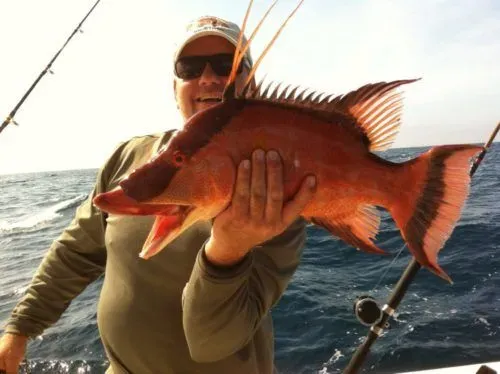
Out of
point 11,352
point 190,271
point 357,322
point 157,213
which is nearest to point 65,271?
point 11,352

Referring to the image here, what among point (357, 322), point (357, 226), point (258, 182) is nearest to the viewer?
point (258, 182)

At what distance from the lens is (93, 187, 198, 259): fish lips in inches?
60.5

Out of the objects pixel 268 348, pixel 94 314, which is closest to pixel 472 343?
pixel 268 348

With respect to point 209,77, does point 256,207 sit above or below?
below

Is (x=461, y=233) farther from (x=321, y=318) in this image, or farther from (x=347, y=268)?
(x=321, y=318)

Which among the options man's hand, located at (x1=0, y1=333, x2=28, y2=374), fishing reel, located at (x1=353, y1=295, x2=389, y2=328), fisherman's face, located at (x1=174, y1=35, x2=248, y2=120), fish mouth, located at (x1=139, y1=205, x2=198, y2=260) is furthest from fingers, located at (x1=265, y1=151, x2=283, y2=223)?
man's hand, located at (x1=0, y1=333, x2=28, y2=374)

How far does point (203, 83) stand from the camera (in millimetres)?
2658

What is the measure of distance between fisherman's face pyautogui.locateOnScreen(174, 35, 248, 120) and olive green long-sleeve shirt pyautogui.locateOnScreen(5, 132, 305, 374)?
0.30 m

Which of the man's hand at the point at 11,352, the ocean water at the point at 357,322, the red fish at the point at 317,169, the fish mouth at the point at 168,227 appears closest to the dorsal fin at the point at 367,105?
the red fish at the point at 317,169

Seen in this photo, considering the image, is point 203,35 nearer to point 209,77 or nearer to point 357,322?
point 209,77

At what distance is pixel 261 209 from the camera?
5.45 feet

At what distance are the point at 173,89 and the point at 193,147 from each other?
1586 millimetres

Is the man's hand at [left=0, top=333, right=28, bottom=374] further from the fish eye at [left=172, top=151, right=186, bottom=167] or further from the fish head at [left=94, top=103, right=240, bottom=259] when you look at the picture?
the fish eye at [left=172, top=151, right=186, bottom=167]

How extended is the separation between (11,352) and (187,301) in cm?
168
